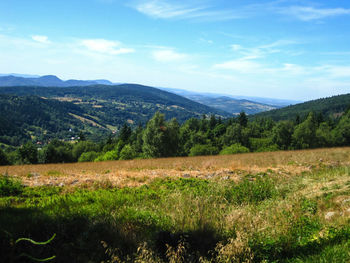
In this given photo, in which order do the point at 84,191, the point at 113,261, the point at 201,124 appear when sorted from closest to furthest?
the point at 113,261 < the point at 84,191 < the point at 201,124

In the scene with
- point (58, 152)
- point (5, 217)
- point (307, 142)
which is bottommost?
point (58, 152)

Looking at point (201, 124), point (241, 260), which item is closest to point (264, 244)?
point (241, 260)

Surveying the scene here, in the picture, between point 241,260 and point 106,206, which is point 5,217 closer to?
point 106,206

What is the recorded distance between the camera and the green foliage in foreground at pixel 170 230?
4.22m

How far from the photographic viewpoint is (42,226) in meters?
4.84

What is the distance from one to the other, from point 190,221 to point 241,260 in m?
1.44

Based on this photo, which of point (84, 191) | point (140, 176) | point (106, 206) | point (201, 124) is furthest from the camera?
point (201, 124)

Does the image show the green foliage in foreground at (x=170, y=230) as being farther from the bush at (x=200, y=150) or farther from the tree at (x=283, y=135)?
the tree at (x=283, y=135)

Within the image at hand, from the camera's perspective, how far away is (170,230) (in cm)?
521

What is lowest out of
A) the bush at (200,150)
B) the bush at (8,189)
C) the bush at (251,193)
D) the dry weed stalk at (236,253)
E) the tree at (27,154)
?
the tree at (27,154)

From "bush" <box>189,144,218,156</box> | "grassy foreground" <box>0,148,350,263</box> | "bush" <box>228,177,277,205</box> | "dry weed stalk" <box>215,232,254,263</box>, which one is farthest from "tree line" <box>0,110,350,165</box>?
"dry weed stalk" <box>215,232,254,263</box>

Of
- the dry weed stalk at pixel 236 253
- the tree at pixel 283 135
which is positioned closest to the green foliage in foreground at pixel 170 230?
the dry weed stalk at pixel 236 253

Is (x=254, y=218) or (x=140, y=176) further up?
(x=254, y=218)

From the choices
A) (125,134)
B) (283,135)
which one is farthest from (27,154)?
(283,135)
